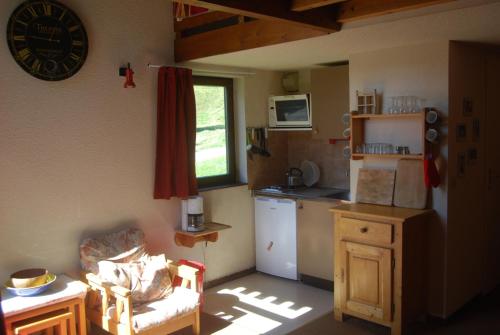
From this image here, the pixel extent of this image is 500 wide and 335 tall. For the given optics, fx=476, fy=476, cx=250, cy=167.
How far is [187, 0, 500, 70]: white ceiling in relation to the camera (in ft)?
8.33

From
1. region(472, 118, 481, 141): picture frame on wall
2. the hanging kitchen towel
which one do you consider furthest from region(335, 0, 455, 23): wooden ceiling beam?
region(472, 118, 481, 141): picture frame on wall

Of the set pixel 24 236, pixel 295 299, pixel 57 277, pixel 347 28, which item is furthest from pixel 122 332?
pixel 347 28

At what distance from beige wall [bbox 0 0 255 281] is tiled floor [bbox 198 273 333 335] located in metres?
0.54

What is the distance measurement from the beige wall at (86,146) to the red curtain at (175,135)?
3.4 inches

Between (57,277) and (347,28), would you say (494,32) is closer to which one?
(347,28)

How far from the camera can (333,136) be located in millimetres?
4449

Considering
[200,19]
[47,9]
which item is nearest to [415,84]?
[200,19]

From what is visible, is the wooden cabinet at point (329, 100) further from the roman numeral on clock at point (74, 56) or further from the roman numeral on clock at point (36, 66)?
the roman numeral on clock at point (36, 66)

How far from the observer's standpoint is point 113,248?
347 centimetres

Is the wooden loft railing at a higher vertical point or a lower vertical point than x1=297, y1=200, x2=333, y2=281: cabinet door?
higher

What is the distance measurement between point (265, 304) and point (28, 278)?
6.17ft

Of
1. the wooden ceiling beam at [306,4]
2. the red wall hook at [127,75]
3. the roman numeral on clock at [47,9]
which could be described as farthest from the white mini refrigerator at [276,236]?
the roman numeral on clock at [47,9]

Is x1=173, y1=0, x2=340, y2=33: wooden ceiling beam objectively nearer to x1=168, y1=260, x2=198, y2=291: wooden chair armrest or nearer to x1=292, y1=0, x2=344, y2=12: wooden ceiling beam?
x1=292, y1=0, x2=344, y2=12: wooden ceiling beam

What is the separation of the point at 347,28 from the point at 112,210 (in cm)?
217
